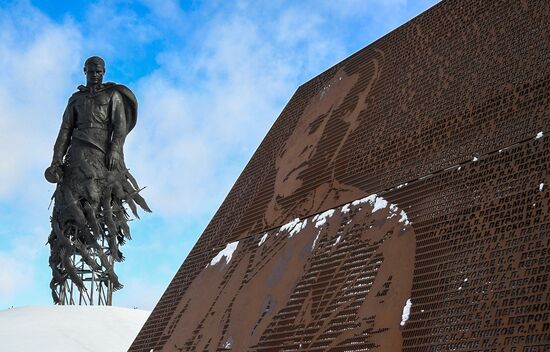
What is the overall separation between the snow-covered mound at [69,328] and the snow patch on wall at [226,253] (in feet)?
15.2

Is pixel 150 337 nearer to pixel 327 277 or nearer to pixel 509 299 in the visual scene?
pixel 327 277

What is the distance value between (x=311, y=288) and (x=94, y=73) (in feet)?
27.2

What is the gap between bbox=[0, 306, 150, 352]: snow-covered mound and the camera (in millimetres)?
10266

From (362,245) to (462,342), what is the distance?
1.21 m

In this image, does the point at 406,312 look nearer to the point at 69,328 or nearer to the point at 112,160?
the point at 69,328

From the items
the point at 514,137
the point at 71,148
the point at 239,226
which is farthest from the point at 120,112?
the point at 514,137

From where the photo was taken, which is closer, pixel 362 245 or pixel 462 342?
pixel 462 342

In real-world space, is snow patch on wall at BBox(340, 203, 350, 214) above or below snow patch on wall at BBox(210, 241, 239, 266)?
below

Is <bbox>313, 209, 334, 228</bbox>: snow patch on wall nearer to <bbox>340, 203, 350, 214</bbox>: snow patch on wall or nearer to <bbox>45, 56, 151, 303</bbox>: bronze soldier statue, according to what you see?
<bbox>340, 203, 350, 214</bbox>: snow patch on wall

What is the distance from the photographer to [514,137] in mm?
4277

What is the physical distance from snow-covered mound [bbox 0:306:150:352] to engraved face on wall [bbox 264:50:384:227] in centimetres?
497

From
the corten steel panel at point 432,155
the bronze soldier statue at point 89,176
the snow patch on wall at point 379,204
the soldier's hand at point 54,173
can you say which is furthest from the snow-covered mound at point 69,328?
the snow patch on wall at point 379,204

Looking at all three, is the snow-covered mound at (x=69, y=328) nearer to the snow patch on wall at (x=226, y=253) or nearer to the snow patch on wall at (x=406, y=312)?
the snow patch on wall at (x=226, y=253)

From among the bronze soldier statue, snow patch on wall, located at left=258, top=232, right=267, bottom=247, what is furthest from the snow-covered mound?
snow patch on wall, located at left=258, top=232, right=267, bottom=247
